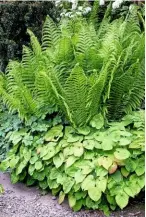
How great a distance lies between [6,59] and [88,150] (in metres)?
1.95

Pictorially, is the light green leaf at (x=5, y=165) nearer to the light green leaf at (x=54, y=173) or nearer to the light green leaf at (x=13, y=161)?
the light green leaf at (x=13, y=161)

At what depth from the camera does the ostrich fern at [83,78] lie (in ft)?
11.2

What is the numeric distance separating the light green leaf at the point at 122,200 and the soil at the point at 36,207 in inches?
6.5

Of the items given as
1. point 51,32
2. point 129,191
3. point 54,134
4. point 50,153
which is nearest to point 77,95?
point 54,134

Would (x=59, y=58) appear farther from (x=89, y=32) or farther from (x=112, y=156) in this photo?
(x=112, y=156)

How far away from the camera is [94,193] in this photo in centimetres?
314

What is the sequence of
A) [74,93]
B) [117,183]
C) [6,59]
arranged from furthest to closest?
[6,59] → [74,93] → [117,183]

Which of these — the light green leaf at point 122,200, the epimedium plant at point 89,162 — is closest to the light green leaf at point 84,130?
the epimedium plant at point 89,162

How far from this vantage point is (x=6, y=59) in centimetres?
484

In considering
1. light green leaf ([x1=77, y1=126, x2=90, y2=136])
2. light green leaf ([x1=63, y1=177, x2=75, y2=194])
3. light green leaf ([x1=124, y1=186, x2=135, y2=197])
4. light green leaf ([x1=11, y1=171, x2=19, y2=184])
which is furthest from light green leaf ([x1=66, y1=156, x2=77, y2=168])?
light green leaf ([x1=11, y1=171, x2=19, y2=184])

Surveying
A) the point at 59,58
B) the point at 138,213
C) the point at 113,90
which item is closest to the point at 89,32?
the point at 59,58

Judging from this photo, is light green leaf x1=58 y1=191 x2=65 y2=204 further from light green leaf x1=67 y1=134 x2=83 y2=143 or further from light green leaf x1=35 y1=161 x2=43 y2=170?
light green leaf x1=67 y1=134 x2=83 y2=143

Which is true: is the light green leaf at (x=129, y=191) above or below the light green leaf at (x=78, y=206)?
above

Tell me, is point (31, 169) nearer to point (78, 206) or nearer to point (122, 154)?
point (78, 206)
